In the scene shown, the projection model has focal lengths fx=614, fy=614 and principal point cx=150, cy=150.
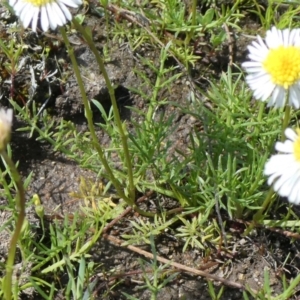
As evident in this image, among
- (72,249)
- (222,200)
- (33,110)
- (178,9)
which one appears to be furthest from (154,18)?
(72,249)

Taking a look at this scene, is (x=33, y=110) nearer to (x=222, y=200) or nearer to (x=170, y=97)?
(x=170, y=97)

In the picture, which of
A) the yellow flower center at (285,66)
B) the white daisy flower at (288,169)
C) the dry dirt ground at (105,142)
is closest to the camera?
the white daisy flower at (288,169)

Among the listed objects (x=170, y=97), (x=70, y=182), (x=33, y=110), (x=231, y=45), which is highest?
(x=231, y=45)

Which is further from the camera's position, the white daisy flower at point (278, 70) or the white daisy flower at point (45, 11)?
the white daisy flower at point (278, 70)

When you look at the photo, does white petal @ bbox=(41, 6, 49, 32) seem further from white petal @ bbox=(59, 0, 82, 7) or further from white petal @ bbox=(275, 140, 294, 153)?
white petal @ bbox=(275, 140, 294, 153)

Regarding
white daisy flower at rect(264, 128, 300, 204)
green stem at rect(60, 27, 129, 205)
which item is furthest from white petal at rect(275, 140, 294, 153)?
green stem at rect(60, 27, 129, 205)

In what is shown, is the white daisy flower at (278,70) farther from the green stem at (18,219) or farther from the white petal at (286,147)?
the green stem at (18,219)

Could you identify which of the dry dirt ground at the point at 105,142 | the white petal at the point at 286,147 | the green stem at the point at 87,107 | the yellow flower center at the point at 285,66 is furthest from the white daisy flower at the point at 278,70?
the dry dirt ground at the point at 105,142

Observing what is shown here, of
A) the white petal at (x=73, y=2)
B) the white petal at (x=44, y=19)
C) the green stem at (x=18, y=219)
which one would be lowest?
the green stem at (x=18, y=219)
